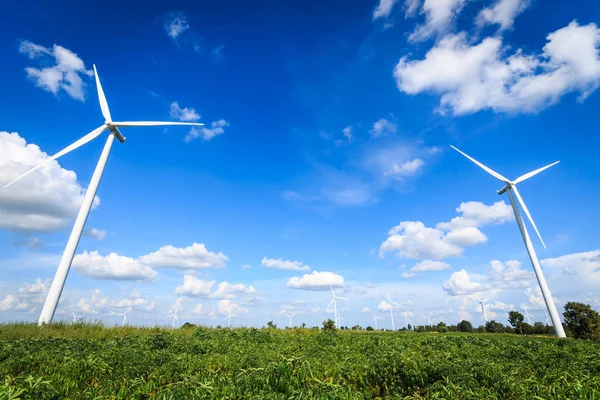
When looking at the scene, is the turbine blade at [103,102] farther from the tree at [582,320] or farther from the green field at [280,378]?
the tree at [582,320]

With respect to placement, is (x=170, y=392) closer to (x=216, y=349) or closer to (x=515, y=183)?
(x=216, y=349)

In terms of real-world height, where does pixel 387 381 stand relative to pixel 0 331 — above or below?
below

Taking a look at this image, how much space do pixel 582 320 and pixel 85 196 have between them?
344ft

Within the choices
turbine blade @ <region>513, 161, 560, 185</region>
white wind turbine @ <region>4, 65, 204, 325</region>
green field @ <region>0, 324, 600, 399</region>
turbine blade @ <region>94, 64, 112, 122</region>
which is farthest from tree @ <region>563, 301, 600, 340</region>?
turbine blade @ <region>94, 64, 112, 122</region>

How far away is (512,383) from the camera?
8.33 m

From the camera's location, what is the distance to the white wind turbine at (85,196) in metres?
32.5

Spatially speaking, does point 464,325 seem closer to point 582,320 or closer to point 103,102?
point 582,320

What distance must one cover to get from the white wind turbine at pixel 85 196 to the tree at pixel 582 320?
3757 inches

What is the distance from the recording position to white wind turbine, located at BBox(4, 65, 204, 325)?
1281 inches

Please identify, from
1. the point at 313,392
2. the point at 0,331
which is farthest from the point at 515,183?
the point at 0,331

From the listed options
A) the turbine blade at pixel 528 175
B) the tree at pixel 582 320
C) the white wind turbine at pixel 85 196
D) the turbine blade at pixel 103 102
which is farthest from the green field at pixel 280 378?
the tree at pixel 582 320

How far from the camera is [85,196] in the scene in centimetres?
3916

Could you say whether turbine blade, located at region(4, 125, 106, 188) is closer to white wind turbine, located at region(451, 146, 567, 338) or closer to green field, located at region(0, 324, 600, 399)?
green field, located at region(0, 324, 600, 399)

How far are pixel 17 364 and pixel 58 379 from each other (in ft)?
14.3
